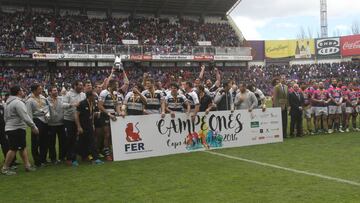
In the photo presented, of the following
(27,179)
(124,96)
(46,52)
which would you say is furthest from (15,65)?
(27,179)

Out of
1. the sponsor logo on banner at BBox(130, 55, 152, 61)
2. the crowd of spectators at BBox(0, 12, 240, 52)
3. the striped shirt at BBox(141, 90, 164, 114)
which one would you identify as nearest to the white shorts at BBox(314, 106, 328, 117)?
the striped shirt at BBox(141, 90, 164, 114)

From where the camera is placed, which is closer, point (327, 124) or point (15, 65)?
point (327, 124)

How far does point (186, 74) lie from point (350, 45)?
2536 centimetres

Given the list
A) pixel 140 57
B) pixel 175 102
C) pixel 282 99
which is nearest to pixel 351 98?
pixel 282 99

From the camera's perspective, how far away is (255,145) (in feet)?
39.1

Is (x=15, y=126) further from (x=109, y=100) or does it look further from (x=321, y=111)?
(x=321, y=111)

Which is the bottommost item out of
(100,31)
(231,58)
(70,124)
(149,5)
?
(70,124)

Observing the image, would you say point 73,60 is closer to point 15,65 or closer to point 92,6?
point 15,65

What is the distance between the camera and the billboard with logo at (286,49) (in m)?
58.8

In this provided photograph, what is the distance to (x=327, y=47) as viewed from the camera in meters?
57.7

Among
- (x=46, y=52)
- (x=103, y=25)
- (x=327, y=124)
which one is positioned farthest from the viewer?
(x=103, y=25)

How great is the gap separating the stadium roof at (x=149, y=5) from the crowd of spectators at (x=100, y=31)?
1.32 metres

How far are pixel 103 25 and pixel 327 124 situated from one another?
34.6 meters

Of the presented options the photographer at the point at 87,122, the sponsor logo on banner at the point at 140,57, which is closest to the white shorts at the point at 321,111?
the photographer at the point at 87,122
